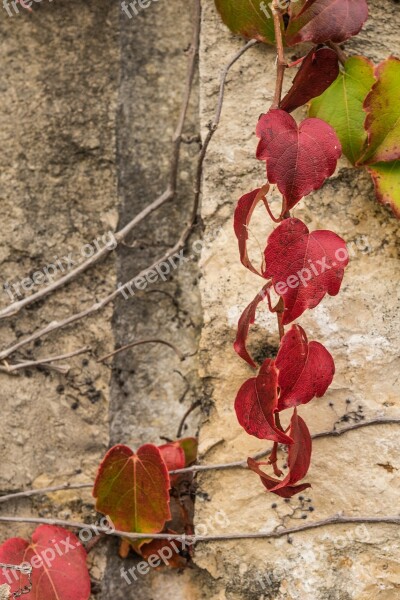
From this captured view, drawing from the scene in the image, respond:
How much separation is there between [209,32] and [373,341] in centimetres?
63

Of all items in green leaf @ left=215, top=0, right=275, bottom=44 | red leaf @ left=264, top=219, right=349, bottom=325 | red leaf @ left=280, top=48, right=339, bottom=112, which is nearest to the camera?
red leaf @ left=264, top=219, right=349, bottom=325

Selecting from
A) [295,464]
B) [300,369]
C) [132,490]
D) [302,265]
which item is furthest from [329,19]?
[132,490]

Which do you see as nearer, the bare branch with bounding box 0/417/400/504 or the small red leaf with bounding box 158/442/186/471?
the bare branch with bounding box 0/417/400/504

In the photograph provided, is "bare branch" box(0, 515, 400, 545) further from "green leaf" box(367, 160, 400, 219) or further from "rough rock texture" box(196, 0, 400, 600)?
"green leaf" box(367, 160, 400, 219)

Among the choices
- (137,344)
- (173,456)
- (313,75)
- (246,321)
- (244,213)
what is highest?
(313,75)

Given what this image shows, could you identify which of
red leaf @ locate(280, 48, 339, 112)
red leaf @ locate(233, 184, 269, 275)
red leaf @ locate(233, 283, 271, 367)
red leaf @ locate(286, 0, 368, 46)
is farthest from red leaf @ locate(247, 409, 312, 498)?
red leaf @ locate(286, 0, 368, 46)

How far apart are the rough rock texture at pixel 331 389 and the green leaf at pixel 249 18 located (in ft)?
0.20

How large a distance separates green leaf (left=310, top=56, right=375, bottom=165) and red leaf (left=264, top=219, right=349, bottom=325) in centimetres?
24

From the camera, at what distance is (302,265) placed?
101cm

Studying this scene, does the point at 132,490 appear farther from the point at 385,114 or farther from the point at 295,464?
the point at 385,114

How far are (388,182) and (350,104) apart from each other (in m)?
0.14

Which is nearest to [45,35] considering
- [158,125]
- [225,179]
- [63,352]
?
[158,125]

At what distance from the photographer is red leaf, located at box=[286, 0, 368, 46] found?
114 cm

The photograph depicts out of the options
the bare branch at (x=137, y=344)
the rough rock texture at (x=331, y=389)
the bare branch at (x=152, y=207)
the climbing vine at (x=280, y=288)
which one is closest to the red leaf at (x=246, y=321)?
the climbing vine at (x=280, y=288)
